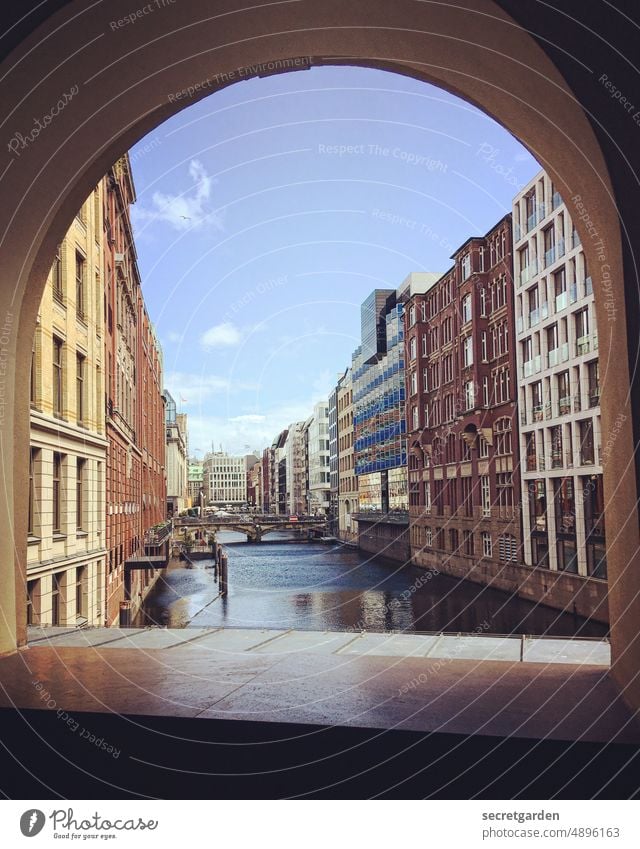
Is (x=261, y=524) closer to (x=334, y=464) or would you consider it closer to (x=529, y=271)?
(x=334, y=464)

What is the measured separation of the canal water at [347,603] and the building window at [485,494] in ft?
15.7

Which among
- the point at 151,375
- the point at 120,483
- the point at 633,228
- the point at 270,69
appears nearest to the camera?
the point at 633,228

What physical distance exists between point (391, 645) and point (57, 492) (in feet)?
49.8

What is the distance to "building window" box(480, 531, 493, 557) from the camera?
47.0 meters

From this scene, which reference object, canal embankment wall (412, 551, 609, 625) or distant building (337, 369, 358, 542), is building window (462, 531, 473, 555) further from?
distant building (337, 369, 358, 542)

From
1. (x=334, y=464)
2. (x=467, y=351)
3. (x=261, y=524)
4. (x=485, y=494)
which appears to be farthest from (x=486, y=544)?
(x=334, y=464)

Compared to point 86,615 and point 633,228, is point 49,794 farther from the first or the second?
point 86,615

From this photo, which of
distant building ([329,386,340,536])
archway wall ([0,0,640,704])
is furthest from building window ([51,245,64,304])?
distant building ([329,386,340,536])

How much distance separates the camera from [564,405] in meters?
37.0

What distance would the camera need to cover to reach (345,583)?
189ft

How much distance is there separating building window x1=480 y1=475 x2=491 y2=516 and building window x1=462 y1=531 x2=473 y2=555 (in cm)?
297

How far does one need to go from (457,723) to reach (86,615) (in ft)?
64.6

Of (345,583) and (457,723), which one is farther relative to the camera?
(345,583)

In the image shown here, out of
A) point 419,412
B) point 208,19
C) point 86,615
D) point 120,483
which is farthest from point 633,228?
point 419,412
